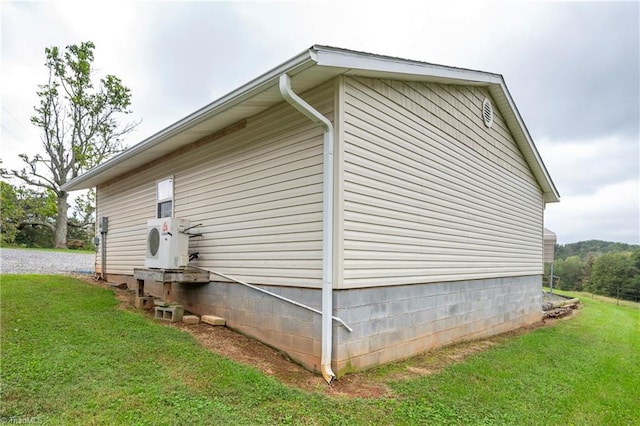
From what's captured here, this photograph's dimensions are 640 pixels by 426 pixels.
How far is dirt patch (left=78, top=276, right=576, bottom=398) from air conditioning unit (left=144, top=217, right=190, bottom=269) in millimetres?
934

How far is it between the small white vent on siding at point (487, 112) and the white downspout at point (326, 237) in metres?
4.90

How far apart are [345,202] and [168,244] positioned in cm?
323

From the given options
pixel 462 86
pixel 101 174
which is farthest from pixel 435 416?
pixel 101 174

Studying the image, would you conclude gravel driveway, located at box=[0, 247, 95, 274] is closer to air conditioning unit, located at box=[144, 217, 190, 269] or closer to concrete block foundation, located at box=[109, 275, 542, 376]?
concrete block foundation, located at box=[109, 275, 542, 376]

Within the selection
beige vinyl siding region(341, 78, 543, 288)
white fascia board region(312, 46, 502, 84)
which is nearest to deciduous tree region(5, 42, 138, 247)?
beige vinyl siding region(341, 78, 543, 288)

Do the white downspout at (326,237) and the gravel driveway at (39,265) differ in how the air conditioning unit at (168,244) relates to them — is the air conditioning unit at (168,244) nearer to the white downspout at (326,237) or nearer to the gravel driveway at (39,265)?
the white downspout at (326,237)

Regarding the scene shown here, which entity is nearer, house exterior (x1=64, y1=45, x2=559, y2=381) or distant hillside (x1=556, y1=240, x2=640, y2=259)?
house exterior (x1=64, y1=45, x2=559, y2=381)

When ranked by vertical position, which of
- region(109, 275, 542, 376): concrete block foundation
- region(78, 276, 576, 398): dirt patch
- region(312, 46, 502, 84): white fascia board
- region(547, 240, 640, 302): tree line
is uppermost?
region(312, 46, 502, 84): white fascia board

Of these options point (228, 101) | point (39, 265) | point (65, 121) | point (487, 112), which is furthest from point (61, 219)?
point (487, 112)

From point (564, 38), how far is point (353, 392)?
11.6 meters

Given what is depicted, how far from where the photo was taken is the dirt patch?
3.99 meters

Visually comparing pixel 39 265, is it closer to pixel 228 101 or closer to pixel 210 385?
pixel 228 101

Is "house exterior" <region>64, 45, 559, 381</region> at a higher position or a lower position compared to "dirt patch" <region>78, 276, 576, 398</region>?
higher

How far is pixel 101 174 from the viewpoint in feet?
30.1
